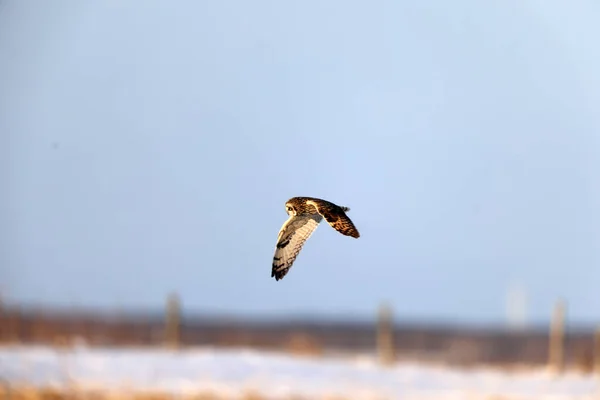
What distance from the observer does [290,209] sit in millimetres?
6316

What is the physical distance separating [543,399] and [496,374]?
4099mm

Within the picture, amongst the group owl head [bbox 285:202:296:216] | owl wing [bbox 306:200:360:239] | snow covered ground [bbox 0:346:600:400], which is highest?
owl head [bbox 285:202:296:216]

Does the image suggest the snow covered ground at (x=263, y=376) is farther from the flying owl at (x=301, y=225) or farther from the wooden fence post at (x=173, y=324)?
the flying owl at (x=301, y=225)

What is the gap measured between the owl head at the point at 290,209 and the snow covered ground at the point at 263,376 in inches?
454

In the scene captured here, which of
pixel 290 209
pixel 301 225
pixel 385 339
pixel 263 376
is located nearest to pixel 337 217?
pixel 290 209

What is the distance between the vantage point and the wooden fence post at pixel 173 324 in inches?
1029

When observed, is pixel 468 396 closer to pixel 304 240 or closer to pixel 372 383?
pixel 372 383

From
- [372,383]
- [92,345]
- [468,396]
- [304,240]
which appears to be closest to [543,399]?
[468,396]

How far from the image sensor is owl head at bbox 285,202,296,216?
6262mm

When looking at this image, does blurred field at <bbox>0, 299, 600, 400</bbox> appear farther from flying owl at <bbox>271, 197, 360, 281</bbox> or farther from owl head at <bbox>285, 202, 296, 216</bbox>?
owl head at <bbox>285, 202, 296, 216</bbox>

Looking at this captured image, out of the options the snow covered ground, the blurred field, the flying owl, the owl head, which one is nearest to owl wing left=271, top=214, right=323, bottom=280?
the flying owl

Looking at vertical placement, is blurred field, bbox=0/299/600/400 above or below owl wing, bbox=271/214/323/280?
below

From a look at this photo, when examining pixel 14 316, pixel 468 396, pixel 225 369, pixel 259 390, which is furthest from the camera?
pixel 14 316

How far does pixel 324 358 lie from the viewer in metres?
25.2
